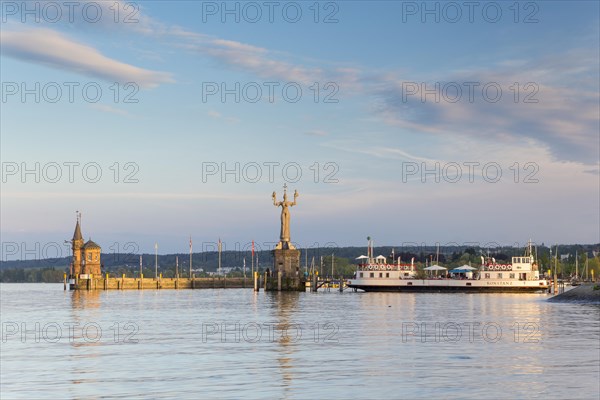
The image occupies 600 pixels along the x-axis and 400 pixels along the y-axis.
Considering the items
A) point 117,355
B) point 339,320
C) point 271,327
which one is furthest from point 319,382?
point 339,320

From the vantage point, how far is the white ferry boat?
168250 millimetres

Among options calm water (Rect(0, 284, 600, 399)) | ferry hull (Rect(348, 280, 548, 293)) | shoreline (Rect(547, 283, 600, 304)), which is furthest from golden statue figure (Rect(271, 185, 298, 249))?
calm water (Rect(0, 284, 600, 399))

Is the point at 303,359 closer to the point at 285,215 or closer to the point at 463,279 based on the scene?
the point at 285,215

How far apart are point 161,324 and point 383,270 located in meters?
104

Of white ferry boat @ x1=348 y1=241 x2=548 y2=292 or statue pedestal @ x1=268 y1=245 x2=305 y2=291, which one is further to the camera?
white ferry boat @ x1=348 y1=241 x2=548 y2=292

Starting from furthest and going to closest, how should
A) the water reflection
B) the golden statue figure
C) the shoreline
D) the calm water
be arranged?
the golden statue figure, the shoreline, the water reflection, the calm water

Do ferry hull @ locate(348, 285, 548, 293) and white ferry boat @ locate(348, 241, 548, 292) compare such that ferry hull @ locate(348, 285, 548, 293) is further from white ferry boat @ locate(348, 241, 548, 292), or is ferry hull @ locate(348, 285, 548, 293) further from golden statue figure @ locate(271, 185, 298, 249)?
golden statue figure @ locate(271, 185, 298, 249)

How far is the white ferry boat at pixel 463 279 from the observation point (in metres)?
168

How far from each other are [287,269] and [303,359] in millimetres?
114631

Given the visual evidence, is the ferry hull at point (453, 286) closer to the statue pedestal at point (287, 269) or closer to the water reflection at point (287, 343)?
the statue pedestal at point (287, 269)

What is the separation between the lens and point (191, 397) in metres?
32.8

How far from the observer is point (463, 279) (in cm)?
17412

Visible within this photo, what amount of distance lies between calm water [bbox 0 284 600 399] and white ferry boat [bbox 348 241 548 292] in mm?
93635

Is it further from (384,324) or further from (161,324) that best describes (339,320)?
(161,324)
